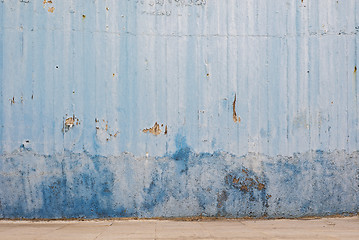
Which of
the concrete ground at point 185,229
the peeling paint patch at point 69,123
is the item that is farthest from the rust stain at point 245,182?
the peeling paint patch at point 69,123

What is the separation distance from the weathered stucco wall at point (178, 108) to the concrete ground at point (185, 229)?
0.15m

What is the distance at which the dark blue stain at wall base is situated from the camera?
151 inches

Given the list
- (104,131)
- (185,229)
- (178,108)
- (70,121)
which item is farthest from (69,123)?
(185,229)

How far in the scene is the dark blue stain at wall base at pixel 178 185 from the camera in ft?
12.6

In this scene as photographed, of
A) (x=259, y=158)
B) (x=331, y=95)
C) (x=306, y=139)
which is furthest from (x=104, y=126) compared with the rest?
(x=331, y=95)

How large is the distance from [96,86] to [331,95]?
2504 mm

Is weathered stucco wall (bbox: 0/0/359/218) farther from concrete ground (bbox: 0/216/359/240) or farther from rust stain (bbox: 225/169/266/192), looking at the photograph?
concrete ground (bbox: 0/216/359/240)

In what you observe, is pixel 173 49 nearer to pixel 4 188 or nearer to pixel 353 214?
pixel 4 188

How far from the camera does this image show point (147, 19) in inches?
155

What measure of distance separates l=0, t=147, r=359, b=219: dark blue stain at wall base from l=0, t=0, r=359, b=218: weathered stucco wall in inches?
0.4

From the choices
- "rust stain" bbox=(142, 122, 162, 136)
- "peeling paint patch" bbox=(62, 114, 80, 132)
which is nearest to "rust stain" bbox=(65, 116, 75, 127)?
"peeling paint patch" bbox=(62, 114, 80, 132)

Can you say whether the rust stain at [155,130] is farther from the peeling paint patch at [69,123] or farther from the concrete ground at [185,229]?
the concrete ground at [185,229]

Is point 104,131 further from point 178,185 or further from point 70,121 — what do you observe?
point 178,185

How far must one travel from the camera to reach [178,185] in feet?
12.9
